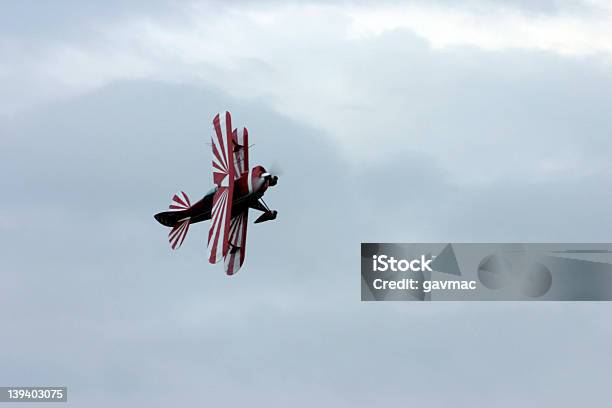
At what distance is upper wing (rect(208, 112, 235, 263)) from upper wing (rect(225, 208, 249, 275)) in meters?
2.15

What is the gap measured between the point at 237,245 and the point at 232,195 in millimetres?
4121

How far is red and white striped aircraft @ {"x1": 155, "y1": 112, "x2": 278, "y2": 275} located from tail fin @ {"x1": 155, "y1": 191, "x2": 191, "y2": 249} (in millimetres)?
1921

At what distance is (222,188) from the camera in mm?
143375

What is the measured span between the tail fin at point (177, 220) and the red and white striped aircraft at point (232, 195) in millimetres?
1921

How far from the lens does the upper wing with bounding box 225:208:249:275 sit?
474 feet

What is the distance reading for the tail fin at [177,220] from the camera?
149m

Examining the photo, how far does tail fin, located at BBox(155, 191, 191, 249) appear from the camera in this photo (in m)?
149

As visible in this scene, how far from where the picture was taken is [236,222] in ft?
475

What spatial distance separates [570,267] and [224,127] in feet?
78.7

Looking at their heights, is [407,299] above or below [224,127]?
below

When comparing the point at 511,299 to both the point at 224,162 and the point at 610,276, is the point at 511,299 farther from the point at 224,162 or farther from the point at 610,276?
the point at 224,162

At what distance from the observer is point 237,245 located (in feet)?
474

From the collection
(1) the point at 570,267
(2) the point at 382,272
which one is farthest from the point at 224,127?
(1) the point at 570,267

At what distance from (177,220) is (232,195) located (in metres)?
8.74
